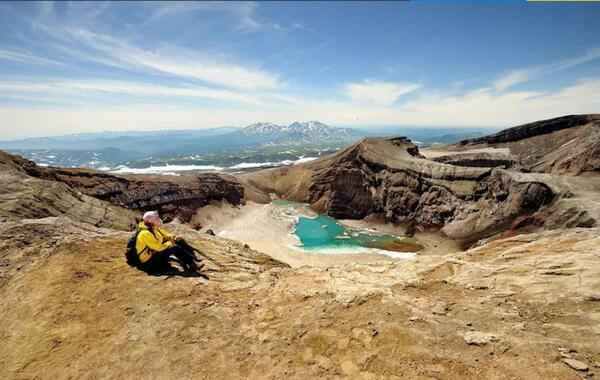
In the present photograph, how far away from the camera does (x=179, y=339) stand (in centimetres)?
1067

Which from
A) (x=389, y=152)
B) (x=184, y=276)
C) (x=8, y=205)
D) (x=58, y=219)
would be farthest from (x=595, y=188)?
(x=8, y=205)

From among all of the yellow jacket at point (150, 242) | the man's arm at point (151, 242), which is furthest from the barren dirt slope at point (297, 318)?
the man's arm at point (151, 242)

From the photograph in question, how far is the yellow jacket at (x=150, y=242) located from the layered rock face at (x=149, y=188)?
36076 millimetres

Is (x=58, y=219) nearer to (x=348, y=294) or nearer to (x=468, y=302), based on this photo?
(x=348, y=294)

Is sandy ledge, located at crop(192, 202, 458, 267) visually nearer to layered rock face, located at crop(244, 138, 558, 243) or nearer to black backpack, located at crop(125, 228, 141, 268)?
layered rock face, located at crop(244, 138, 558, 243)

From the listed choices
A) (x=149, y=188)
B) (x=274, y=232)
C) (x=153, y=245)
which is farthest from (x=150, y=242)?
(x=149, y=188)

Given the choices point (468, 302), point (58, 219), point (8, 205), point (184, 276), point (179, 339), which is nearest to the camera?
point (179, 339)

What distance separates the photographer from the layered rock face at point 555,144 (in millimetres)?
72625

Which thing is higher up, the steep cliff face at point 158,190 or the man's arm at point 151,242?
the man's arm at point 151,242

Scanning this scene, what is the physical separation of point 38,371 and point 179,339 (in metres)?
3.62

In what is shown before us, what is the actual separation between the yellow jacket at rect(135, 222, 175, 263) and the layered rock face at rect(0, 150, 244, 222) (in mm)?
36076

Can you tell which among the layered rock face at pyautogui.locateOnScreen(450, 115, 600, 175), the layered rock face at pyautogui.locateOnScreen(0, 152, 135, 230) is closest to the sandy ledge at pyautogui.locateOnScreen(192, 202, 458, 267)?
the layered rock face at pyautogui.locateOnScreen(0, 152, 135, 230)

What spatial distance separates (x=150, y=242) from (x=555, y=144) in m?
132

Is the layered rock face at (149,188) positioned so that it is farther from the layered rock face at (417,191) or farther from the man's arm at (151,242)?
the man's arm at (151,242)
